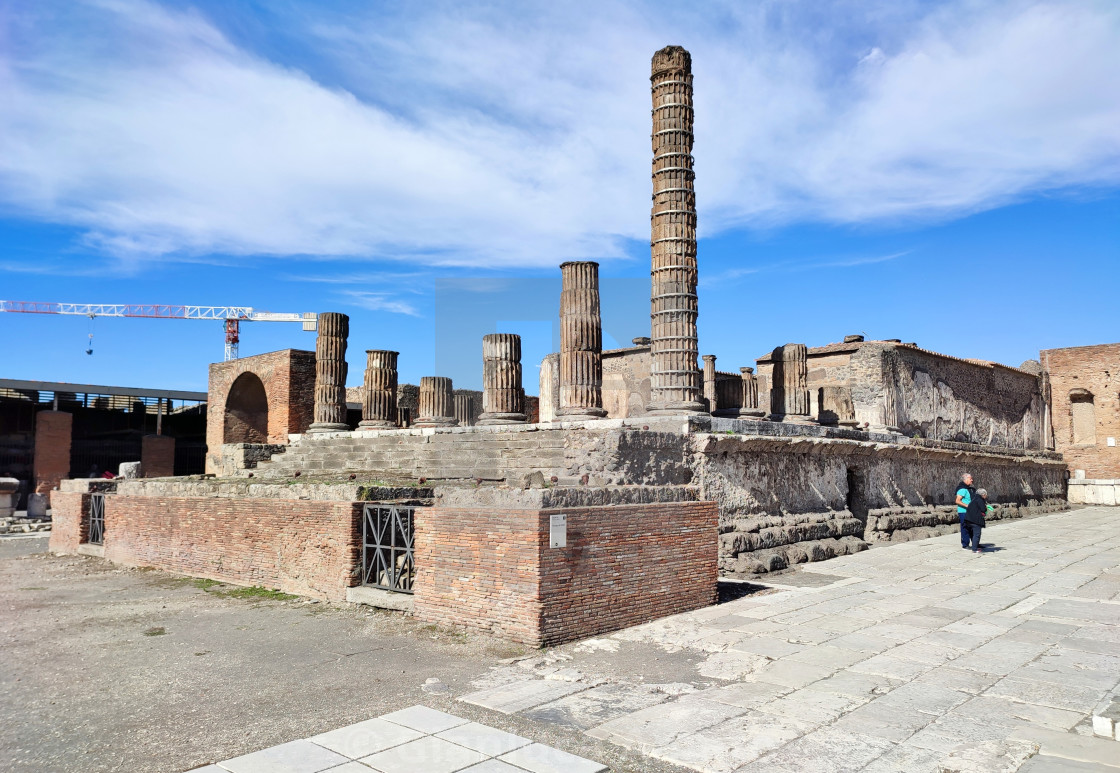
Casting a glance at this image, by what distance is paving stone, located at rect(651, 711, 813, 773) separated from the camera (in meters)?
3.92

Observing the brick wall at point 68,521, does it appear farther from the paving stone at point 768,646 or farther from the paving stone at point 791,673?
the paving stone at point 791,673

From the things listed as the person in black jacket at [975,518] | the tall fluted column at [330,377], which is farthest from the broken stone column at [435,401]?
the person in black jacket at [975,518]

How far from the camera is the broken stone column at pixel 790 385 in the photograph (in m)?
14.0

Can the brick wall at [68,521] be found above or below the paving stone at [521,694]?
above

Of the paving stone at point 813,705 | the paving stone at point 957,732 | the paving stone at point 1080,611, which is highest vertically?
the paving stone at point 813,705

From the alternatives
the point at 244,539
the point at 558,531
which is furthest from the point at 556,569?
the point at 244,539

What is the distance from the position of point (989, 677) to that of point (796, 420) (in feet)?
28.1

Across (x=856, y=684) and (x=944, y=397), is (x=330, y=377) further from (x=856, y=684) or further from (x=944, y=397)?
(x=944, y=397)

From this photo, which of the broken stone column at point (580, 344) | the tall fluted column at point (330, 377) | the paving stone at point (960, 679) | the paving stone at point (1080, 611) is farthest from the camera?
the tall fluted column at point (330, 377)

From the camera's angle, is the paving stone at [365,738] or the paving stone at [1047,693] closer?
the paving stone at [365,738]

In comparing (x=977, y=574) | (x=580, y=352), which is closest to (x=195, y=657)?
(x=580, y=352)

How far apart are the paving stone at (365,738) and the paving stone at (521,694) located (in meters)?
0.62

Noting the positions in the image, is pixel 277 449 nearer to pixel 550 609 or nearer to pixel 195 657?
pixel 195 657

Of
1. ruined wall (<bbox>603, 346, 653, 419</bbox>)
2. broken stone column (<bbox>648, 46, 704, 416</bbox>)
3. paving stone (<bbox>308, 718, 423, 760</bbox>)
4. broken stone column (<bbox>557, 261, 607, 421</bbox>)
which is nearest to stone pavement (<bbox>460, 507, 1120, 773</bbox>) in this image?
paving stone (<bbox>308, 718, 423, 760</bbox>)
